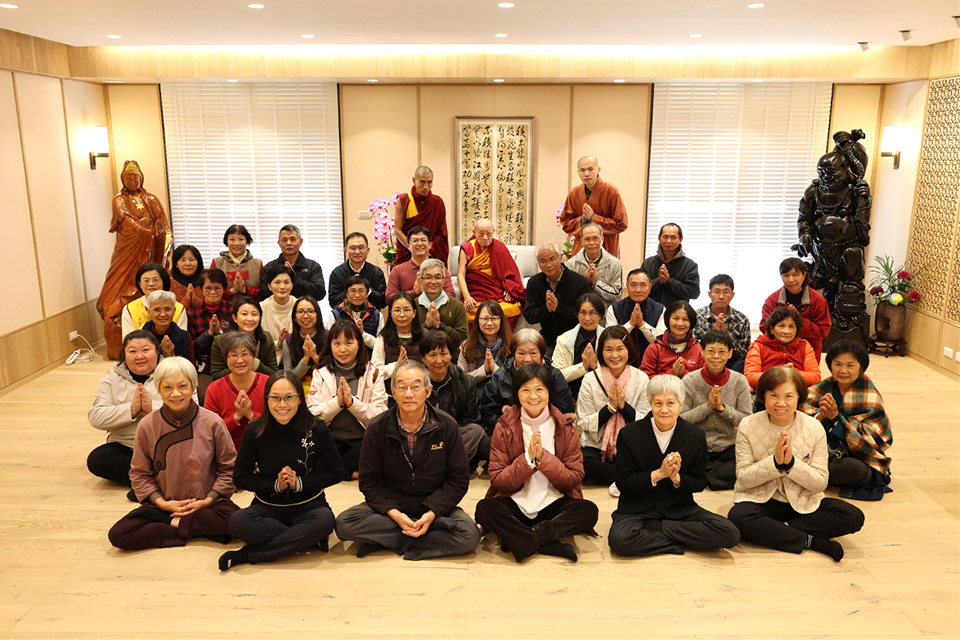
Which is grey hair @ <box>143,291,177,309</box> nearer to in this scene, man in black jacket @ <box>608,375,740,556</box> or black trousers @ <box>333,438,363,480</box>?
black trousers @ <box>333,438,363,480</box>

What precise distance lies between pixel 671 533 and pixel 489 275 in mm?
3055

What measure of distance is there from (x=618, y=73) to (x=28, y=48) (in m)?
5.33

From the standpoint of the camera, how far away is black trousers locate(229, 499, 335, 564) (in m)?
3.78

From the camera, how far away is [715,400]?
4.53 meters

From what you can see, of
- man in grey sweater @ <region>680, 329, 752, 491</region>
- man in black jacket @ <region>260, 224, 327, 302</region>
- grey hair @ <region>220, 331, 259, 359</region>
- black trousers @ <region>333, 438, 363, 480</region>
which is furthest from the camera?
man in black jacket @ <region>260, 224, 327, 302</region>

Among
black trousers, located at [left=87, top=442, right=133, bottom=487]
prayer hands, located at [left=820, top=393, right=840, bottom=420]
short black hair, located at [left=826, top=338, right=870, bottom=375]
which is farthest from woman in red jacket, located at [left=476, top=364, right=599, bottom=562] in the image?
black trousers, located at [left=87, top=442, right=133, bottom=487]

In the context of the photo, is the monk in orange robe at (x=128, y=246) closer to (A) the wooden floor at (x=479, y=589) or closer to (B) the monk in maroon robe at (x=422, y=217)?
(B) the monk in maroon robe at (x=422, y=217)

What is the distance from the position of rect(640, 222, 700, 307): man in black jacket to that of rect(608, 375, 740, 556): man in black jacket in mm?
2564

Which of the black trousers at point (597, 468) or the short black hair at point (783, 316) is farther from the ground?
the short black hair at point (783, 316)

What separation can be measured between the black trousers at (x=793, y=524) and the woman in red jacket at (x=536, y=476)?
784 millimetres

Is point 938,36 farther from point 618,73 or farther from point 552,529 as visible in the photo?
point 552,529

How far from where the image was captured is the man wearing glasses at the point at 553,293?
593cm

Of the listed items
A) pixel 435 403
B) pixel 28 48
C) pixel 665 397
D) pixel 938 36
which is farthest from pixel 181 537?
pixel 938 36

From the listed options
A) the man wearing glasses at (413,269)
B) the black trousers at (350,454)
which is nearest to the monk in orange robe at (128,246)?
the man wearing glasses at (413,269)
